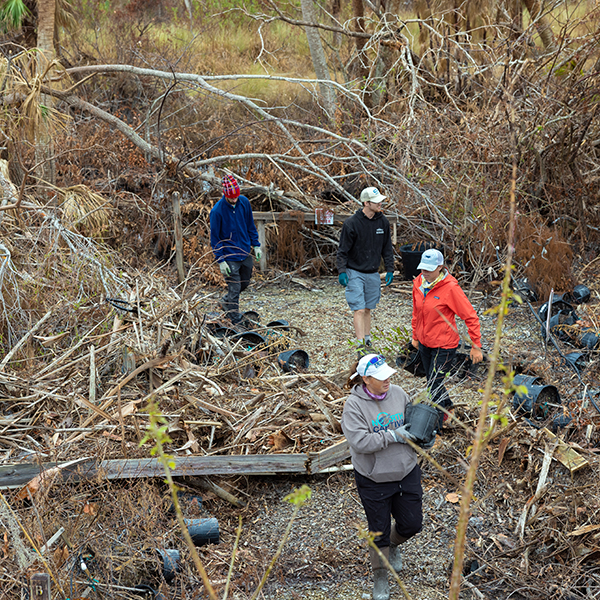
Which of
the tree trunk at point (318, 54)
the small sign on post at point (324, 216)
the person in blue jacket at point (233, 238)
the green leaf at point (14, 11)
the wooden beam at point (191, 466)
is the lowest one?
the wooden beam at point (191, 466)

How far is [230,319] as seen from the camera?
7.28 meters

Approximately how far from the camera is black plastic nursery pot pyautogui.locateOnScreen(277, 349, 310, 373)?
6.16m

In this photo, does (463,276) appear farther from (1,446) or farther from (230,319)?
(1,446)

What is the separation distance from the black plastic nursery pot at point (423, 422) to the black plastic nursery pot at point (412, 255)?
579cm

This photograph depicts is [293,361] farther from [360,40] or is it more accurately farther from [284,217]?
[360,40]

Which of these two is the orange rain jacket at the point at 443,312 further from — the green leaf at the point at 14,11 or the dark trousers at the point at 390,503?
the green leaf at the point at 14,11

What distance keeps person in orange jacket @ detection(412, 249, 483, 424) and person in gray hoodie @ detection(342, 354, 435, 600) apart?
127 cm

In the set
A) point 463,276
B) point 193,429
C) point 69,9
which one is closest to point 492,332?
point 463,276

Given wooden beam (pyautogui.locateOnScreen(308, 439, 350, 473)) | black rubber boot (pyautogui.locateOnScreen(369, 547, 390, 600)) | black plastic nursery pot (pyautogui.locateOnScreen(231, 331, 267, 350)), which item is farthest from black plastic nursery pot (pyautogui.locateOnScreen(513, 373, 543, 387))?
black plastic nursery pot (pyautogui.locateOnScreen(231, 331, 267, 350))

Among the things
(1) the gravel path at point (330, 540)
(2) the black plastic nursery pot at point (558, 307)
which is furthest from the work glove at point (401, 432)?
(2) the black plastic nursery pot at point (558, 307)

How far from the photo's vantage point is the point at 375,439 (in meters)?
3.35

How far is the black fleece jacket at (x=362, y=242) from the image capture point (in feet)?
20.6

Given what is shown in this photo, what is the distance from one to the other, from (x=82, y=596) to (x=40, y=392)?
75.0 inches

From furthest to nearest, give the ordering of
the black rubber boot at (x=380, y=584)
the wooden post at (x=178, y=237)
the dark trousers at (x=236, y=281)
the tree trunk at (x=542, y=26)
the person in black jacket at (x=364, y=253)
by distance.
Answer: the tree trunk at (x=542, y=26)
the wooden post at (x=178, y=237)
the dark trousers at (x=236, y=281)
the person in black jacket at (x=364, y=253)
the black rubber boot at (x=380, y=584)
